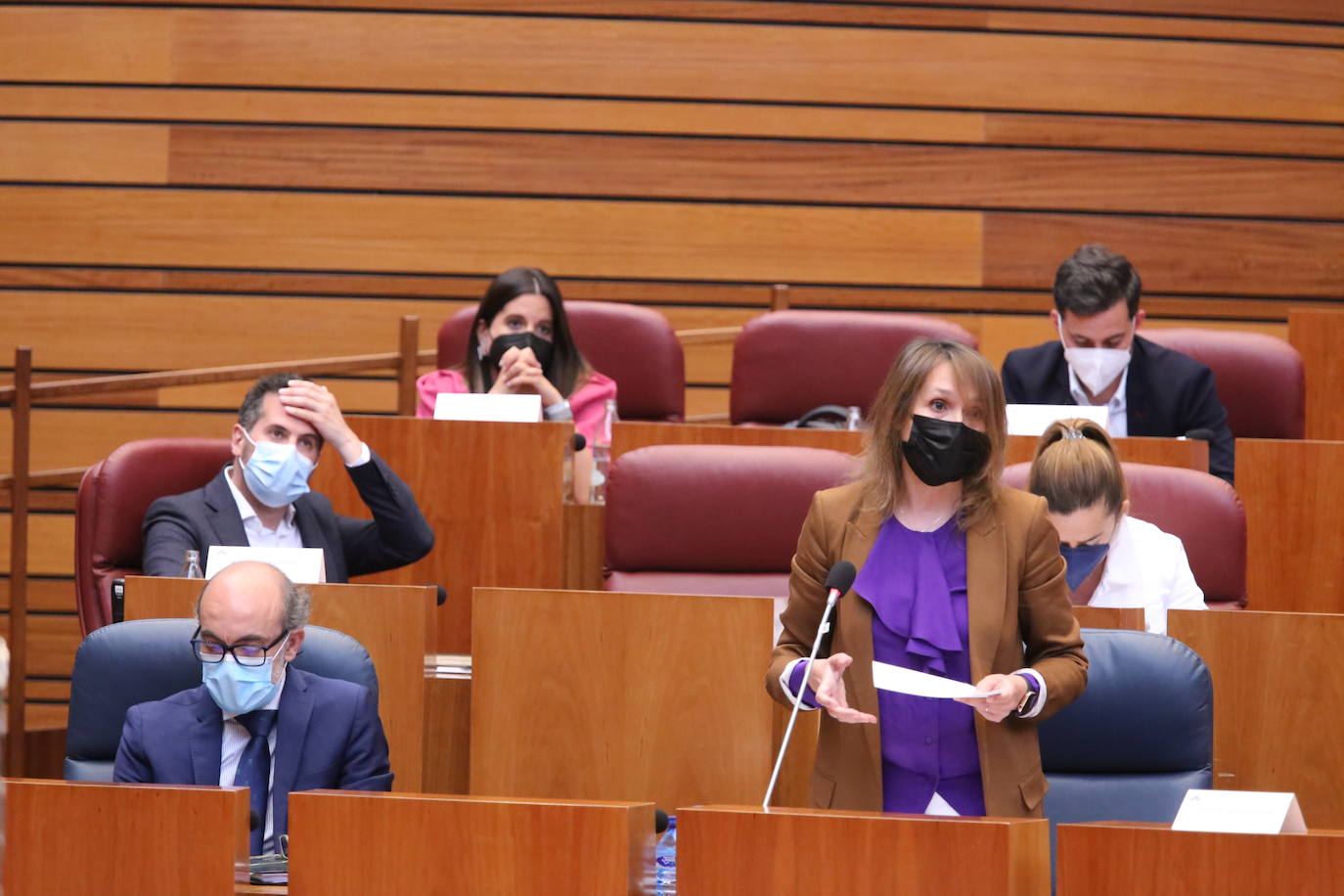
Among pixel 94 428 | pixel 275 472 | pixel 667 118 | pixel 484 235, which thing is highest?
pixel 667 118

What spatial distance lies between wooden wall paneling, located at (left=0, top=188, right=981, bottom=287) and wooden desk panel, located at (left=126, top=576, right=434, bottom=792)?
7.47ft

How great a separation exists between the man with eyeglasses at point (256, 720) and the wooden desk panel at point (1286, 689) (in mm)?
1071

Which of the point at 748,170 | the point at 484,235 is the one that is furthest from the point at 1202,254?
the point at 484,235

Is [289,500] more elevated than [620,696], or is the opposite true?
[289,500]

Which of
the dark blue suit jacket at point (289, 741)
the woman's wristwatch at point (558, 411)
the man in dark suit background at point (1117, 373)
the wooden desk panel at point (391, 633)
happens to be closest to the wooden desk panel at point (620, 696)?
the wooden desk panel at point (391, 633)

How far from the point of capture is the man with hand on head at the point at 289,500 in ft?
9.12

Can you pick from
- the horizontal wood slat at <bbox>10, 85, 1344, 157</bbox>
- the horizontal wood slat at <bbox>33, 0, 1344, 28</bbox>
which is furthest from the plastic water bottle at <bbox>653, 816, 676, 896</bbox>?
the horizontal wood slat at <bbox>33, 0, 1344, 28</bbox>

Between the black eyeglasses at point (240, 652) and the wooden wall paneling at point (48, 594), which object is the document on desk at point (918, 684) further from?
the wooden wall paneling at point (48, 594)

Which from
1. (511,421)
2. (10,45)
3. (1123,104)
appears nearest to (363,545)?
(511,421)

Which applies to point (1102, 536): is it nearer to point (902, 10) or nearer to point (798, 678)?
point (798, 678)

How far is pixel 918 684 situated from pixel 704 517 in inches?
43.8

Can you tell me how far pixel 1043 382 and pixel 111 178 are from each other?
2468 mm

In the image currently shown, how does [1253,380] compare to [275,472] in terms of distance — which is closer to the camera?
[275,472]

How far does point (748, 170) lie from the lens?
4562 mm
